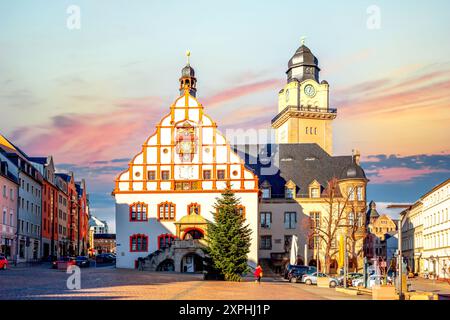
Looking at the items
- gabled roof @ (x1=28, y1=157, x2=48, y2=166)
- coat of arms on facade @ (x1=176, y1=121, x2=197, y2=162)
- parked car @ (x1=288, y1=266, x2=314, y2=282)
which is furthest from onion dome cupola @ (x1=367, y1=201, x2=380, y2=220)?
parked car @ (x1=288, y1=266, x2=314, y2=282)

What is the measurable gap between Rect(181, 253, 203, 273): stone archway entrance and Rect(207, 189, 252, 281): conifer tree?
13.2m

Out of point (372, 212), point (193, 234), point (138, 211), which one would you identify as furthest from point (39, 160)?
point (372, 212)

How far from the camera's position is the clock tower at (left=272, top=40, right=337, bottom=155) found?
10219 centimetres

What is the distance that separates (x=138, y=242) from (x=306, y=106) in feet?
144

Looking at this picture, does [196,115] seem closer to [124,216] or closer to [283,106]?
[124,216]

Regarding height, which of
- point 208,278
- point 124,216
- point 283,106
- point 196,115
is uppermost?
point 283,106

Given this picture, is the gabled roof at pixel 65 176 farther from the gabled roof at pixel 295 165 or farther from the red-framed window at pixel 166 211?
the red-framed window at pixel 166 211

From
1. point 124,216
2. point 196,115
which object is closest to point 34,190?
point 124,216

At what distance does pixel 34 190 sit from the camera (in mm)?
86812

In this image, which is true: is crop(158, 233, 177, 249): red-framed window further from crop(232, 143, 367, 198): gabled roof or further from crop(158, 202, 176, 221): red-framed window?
crop(232, 143, 367, 198): gabled roof

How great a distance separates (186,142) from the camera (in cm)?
6950

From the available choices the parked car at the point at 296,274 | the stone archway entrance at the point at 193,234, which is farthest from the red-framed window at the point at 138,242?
the parked car at the point at 296,274

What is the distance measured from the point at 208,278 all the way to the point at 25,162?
4041 cm

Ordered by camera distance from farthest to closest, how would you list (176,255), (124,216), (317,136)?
(317,136) < (124,216) < (176,255)
